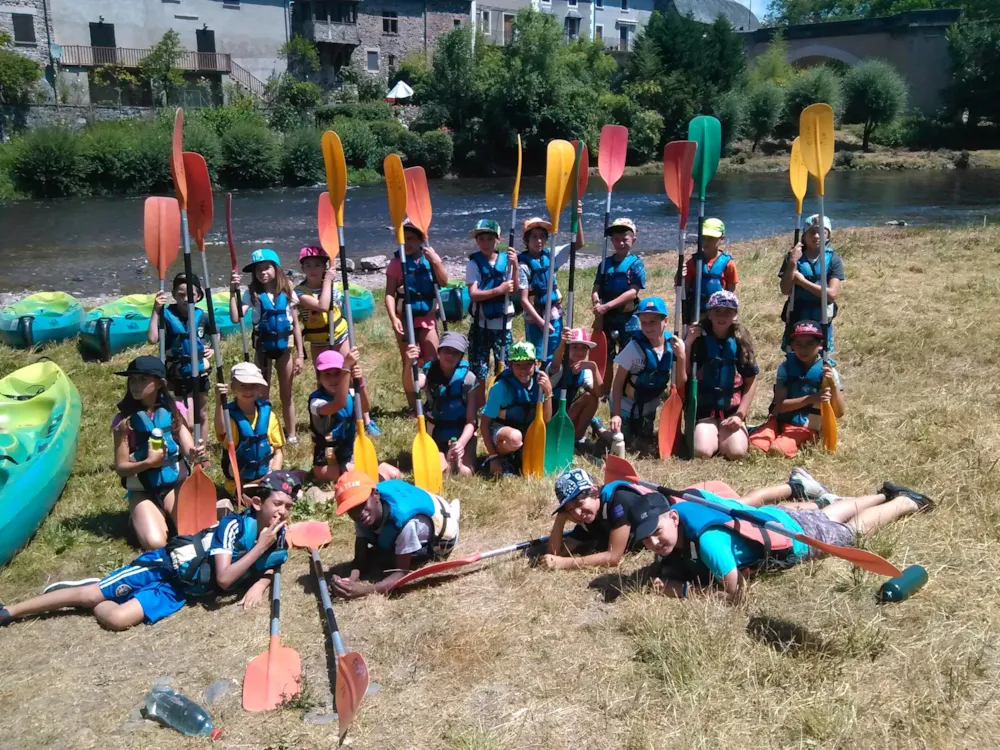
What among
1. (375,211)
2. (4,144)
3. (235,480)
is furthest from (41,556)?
(4,144)

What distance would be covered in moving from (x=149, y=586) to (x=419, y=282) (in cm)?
275

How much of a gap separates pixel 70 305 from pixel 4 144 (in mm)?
18778

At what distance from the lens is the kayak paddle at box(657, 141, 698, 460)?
16.3 feet

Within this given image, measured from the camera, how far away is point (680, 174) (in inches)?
209

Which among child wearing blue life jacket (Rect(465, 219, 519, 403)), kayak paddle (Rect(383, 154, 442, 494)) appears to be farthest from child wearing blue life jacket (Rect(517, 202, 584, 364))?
kayak paddle (Rect(383, 154, 442, 494))

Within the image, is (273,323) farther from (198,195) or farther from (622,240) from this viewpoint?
(622,240)

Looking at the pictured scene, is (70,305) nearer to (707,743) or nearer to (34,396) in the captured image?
(34,396)

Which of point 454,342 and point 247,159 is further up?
point 247,159

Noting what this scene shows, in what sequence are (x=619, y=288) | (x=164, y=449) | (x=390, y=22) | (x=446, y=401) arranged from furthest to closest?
(x=390, y=22) → (x=619, y=288) → (x=446, y=401) → (x=164, y=449)

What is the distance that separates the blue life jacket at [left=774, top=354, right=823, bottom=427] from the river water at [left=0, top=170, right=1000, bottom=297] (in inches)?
397

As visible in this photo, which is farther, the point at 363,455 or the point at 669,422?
the point at 669,422

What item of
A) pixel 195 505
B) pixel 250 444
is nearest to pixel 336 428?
pixel 250 444

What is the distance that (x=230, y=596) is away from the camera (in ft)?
12.4

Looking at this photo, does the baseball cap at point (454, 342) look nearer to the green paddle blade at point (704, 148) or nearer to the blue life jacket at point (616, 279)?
the blue life jacket at point (616, 279)
